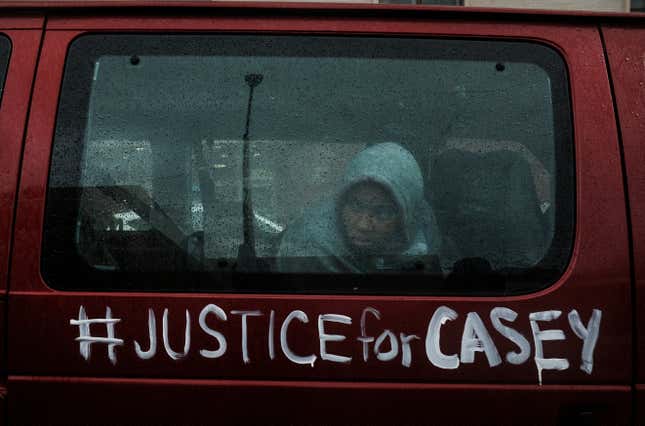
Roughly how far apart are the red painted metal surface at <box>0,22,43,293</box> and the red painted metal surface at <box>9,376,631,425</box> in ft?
1.23

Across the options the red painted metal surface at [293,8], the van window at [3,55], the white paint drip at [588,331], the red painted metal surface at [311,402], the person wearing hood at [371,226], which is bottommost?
the red painted metal surface at [311,402]

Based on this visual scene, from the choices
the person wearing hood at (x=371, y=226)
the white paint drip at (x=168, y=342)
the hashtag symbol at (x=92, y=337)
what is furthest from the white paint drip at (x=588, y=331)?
the hashtag symbol at (x=92, y=337)

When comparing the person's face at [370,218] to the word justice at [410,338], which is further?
the person's face at [370,218]

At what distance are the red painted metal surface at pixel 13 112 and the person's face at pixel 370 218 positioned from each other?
90cm

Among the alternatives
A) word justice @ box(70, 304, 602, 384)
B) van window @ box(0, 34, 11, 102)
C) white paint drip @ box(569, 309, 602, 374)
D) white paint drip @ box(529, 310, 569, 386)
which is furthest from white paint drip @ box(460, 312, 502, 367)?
van window @ box(0, 34, 11, 102)

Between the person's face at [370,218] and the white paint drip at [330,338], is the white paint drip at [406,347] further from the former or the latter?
the person's face at [370,218]

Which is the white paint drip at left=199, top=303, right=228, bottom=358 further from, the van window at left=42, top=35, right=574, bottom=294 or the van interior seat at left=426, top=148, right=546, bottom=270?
the van interior seat at left=426, top=148, right=546, bottom=270

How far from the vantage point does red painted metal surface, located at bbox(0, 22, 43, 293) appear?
1.95m

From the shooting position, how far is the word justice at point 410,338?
1.90 meters

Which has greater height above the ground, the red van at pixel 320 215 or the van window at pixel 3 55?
the van window at pixel 3 55

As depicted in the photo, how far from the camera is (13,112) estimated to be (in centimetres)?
200

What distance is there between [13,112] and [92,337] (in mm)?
656

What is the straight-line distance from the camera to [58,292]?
76.5 inches

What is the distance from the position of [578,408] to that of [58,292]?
1404 mm
